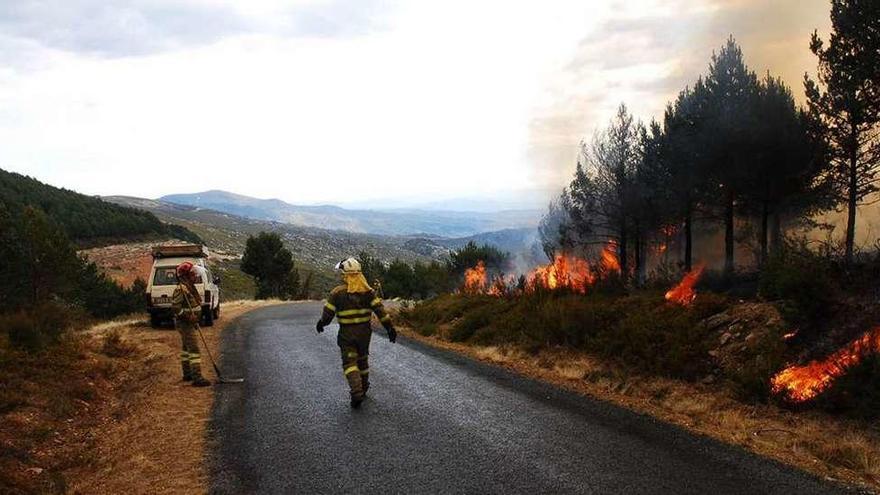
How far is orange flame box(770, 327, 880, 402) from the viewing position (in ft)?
26.7

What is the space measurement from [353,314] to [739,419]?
5596 millimetres

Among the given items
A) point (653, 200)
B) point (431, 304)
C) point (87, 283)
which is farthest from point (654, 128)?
point (87, 283)

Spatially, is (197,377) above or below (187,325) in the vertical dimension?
below

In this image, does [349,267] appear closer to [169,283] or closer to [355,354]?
[355,354]

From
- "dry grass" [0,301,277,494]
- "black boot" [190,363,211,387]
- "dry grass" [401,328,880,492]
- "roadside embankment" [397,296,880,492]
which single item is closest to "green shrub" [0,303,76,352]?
"dry grass" [0,301,277,494]

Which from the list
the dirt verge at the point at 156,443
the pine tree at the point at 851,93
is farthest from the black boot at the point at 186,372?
the pine tree at the point at 851,93

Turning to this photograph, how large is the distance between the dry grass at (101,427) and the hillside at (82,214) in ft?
296

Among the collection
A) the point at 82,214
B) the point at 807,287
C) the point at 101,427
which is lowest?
the point at 101,427

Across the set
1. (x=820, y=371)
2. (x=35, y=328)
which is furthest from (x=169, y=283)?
(x=820, y=371)

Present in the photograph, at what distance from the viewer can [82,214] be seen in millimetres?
105125

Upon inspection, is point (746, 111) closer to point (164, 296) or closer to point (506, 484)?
point (164, 296)

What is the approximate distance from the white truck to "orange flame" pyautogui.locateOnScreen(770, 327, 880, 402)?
16.9 meters

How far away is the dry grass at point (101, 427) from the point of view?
6367 mm

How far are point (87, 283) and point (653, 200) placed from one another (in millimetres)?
41446
